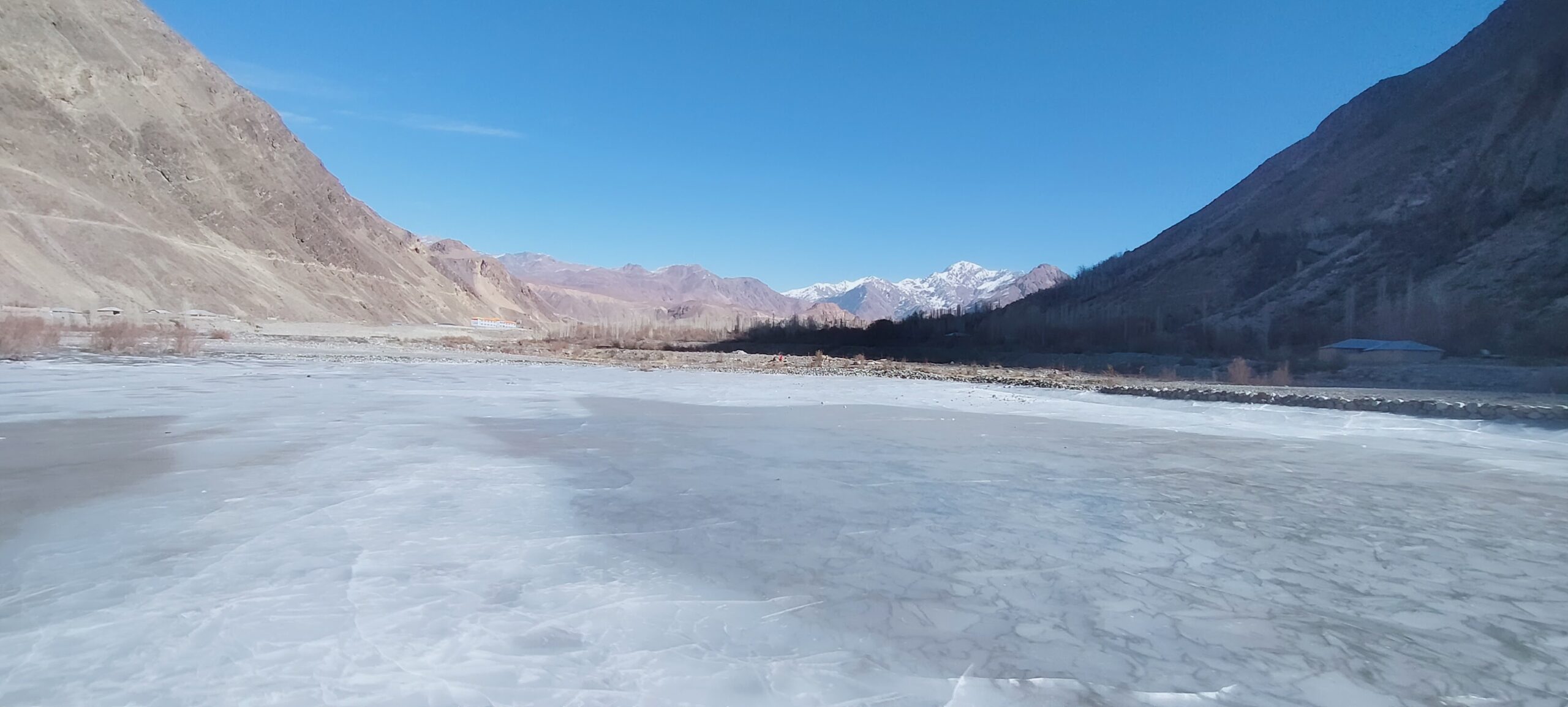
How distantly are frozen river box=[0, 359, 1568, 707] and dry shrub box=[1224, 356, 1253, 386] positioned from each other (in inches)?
417

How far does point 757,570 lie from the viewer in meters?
3.85

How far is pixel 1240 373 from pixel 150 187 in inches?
1908

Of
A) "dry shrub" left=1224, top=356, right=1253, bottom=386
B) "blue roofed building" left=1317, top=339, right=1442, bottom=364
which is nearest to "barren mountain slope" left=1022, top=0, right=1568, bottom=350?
"blue roofed building" left=1317, top=339, right=1442, bottom=364

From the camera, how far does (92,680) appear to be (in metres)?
2.49

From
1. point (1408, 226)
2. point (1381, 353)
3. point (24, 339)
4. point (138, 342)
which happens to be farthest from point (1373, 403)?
point (138, 342)

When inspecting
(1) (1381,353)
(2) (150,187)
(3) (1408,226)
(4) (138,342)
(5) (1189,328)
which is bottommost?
(4) (138,342)

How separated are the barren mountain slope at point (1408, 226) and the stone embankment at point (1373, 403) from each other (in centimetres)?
974

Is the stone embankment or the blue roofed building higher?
the blue roofed building

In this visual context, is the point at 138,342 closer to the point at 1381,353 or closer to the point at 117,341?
the point at 117,341

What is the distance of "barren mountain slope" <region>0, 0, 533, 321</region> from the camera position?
34812mm

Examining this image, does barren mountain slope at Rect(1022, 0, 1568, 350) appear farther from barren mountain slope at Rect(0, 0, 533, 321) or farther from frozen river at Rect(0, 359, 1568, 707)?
barren mountain slope at Rect(0, 0, 533, 321)

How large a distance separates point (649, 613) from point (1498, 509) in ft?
17.4

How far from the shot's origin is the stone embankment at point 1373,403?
10484 mm

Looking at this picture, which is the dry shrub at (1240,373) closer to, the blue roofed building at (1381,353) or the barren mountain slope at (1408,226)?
the blue roofed building at (1381,353)
